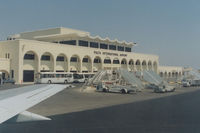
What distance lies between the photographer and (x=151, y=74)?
45.2 m

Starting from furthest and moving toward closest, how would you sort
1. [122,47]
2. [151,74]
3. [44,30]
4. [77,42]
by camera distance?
[122,47] < [44,30] < [77,42] < [151,74]

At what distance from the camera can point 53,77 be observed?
5084 centimetres

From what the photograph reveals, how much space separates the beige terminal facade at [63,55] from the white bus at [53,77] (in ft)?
15.8

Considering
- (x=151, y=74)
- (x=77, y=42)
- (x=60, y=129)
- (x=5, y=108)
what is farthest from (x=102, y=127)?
(x=77, y=42)

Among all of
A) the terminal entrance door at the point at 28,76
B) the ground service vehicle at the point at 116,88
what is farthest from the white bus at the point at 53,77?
the ground service vehicle at the point at 116,88

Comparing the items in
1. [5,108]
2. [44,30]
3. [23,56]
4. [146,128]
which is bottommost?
[146,128]

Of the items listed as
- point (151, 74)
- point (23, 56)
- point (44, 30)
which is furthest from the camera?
Answer: point (44, 30)

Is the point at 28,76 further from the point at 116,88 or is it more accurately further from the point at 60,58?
the point at 116,88

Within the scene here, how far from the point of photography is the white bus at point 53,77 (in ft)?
160

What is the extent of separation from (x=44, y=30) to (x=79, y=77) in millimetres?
25345

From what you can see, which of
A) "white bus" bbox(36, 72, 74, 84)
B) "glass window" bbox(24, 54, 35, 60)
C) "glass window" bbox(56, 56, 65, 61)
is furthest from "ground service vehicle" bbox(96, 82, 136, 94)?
"glass window" bbox(56, 56, 65, 61)

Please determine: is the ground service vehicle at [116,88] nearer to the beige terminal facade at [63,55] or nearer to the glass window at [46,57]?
the beige terminal facade at [63,55]

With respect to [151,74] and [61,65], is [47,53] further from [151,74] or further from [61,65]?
[151,74]

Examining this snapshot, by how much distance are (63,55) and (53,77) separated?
38.0 ft
